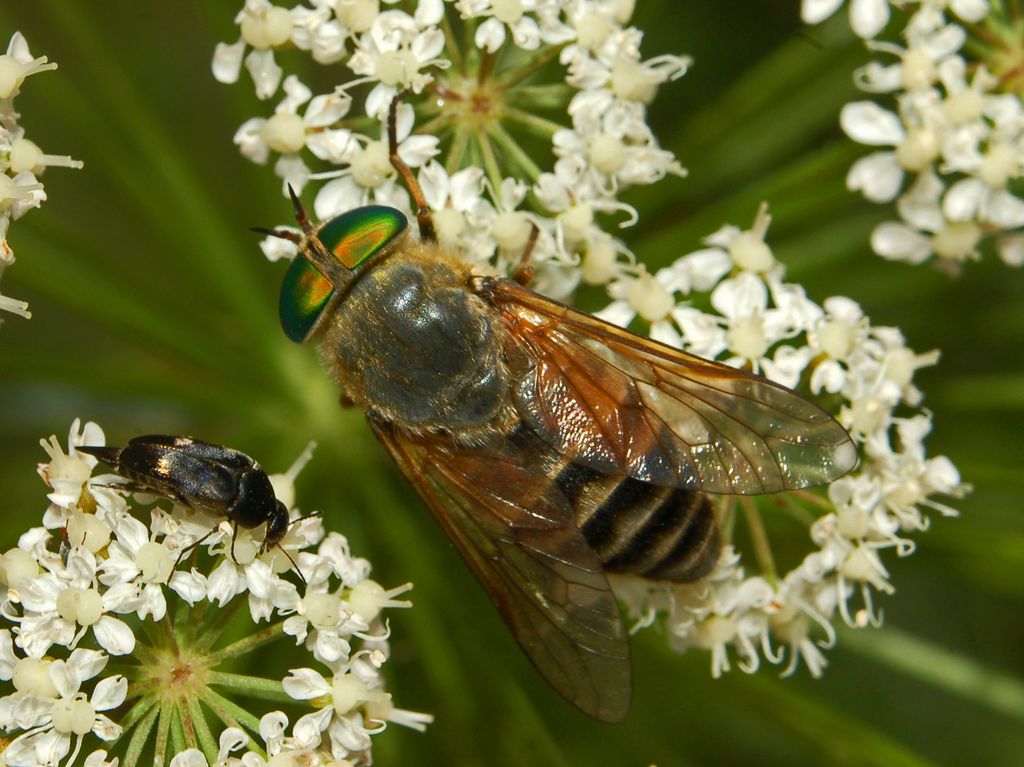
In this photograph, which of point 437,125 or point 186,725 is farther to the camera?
point 437,125

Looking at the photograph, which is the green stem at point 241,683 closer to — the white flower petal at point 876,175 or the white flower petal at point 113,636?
the white flower petal at point 113,636

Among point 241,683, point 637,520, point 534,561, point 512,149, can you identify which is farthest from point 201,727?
point 512,149

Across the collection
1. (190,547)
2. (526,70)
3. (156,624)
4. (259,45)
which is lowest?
(156,624)

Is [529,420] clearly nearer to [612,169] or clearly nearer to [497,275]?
[497,275]

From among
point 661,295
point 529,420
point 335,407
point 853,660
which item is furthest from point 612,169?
point 853,660

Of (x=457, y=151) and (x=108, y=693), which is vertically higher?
(x=457, y=151)

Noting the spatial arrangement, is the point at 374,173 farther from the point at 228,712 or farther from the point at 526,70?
the point at 228,712

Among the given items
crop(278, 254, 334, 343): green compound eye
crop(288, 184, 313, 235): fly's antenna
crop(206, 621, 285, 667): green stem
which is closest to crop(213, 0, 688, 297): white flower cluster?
crop(288, 184, 313, 235): fly's antenna

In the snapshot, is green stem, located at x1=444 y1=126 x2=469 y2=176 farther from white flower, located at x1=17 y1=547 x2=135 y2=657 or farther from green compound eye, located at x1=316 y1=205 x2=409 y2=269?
white flower, located at x1=17 y1=547 x2=135 y2=657
